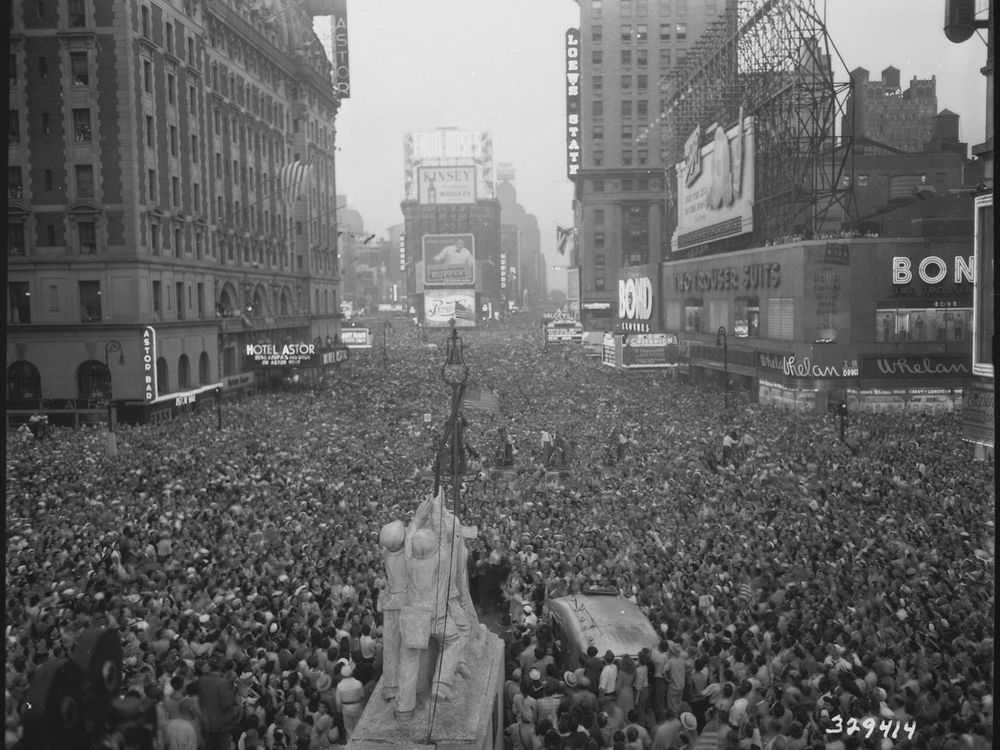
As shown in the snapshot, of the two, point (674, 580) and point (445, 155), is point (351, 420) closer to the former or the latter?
point (674, 580)

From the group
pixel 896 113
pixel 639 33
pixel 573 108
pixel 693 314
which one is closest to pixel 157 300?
pixel 693 314

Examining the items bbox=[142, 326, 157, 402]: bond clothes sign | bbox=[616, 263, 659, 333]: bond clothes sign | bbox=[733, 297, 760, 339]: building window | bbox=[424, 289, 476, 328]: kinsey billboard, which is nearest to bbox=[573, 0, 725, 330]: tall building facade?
bbox=[424, 289, 476, 328]: kinsey billboard

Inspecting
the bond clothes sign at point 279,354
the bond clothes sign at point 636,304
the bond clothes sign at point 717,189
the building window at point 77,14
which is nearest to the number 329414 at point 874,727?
the building window at point 77,14

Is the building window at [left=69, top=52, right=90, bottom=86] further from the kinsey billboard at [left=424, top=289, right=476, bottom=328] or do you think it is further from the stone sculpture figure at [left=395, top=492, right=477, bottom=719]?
the kinsey billboard at [left=424, top=289, right=476, bottom=328]

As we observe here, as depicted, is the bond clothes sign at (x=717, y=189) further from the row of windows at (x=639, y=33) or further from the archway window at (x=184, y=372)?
the row of windows at (x=639, y=33)

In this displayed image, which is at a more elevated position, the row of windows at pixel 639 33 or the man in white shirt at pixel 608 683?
the row of windows at pixel 639 33

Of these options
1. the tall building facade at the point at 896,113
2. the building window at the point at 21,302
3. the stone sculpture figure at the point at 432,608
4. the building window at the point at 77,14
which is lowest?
the stone sculpture figure at the point at 432,608

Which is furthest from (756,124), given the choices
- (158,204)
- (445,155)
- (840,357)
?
(445,155)
